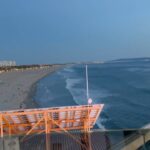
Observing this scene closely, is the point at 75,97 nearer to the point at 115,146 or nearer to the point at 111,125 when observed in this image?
the point at 111,125

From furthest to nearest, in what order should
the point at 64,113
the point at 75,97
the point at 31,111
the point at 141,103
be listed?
the point at 75,97 < the point at 141,103 < the point at 64,113 < the point at 31,111

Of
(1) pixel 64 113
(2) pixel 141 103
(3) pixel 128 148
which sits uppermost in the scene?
(2) pixel 141 103

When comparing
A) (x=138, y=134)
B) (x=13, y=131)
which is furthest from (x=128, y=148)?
(x=13, y=131)

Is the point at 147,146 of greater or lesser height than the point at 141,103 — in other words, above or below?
below

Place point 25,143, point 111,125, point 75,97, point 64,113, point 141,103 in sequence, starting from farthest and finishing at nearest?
point 75,97, point 141,103, point 111,125, point 64,113, point 25,143

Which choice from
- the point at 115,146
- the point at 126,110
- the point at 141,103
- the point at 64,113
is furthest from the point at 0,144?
the point at 141,103

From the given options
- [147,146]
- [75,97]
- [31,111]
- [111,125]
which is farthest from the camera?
[75,97]

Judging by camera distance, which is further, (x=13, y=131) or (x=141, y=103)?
(x=141, y=103)

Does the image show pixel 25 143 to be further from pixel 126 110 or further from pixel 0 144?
pixel 126 110

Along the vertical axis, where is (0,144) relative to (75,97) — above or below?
below
